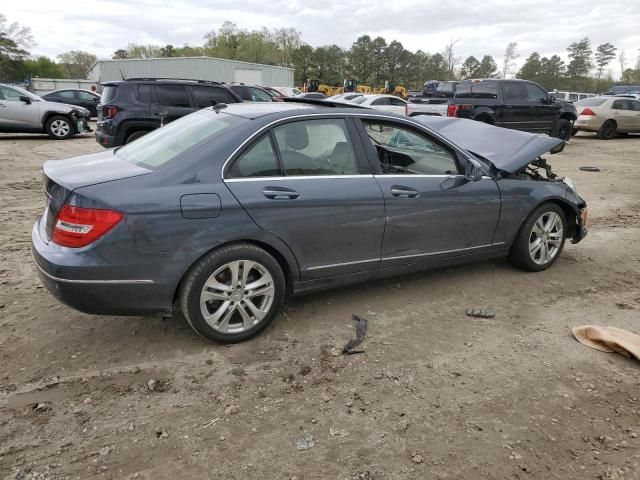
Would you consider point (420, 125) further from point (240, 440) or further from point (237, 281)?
point (240, 440)

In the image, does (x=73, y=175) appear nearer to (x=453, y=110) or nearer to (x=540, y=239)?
(x=540, y=239)

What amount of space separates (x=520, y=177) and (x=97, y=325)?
386 cm

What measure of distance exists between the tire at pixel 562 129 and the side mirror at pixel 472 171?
12.8 m

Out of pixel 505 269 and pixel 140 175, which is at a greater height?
pixel 140 175

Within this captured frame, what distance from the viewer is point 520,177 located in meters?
4.66

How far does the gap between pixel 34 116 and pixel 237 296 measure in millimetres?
13353

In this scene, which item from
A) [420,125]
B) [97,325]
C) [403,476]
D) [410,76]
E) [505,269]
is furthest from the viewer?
[410,76]

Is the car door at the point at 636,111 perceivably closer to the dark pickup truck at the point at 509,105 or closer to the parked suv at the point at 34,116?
the dark pickup truck at the point at 509,105

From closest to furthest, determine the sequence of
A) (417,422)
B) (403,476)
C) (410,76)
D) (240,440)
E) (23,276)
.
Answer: (403,476)
(240,440)
(417,422)
(23,276)
(410,76)

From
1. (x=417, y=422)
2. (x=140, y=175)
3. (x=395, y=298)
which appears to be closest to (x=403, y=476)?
(x=417, y=422)

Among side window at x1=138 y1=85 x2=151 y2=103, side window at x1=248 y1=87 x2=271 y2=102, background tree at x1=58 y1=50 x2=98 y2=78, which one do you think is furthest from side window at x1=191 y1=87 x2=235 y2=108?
background tree at x1=58 y1=50 x2=98 y2=78

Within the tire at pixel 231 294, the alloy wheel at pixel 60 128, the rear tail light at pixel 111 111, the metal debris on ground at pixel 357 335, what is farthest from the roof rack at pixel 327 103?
the alloy wheel at pixel 60 128

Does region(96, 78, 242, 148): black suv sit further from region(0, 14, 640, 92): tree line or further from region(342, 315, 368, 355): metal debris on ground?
region(0, 14, 640, 92): tree line

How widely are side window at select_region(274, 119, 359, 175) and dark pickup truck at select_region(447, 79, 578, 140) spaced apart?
36.1ft
